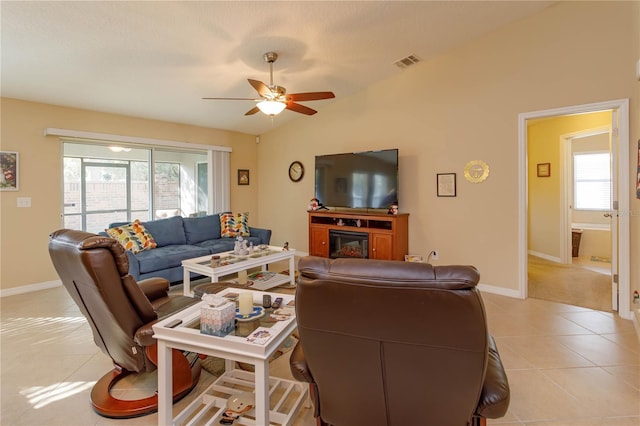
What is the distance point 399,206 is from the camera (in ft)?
16.1

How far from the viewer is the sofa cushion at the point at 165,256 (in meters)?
3.78

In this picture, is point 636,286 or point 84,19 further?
point 636,286

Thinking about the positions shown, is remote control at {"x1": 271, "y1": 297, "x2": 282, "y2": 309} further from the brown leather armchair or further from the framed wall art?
the framed wall art

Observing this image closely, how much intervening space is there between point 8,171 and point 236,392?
13.6 feet

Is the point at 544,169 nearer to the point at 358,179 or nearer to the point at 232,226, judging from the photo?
the point at 358,179

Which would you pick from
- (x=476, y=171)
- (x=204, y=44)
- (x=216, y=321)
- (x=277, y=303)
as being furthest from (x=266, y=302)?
(x=476, y=171)

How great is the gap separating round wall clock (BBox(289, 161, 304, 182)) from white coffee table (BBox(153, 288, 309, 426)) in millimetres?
4339

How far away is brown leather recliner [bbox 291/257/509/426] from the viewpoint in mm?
1064

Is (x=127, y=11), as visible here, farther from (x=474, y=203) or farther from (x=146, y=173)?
(x=474, y=203)

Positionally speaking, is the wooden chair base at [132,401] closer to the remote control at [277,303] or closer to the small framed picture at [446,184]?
the remote control at [277,303]

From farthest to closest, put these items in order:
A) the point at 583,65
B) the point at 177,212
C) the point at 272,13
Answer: the point at 177,212 → the point at 583,65 → the point at 272,13

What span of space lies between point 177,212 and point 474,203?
4.91 meters

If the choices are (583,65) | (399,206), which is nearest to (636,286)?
(583,65)

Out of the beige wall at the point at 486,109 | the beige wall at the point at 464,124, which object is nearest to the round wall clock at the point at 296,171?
the beige wall at the point at 486,109
